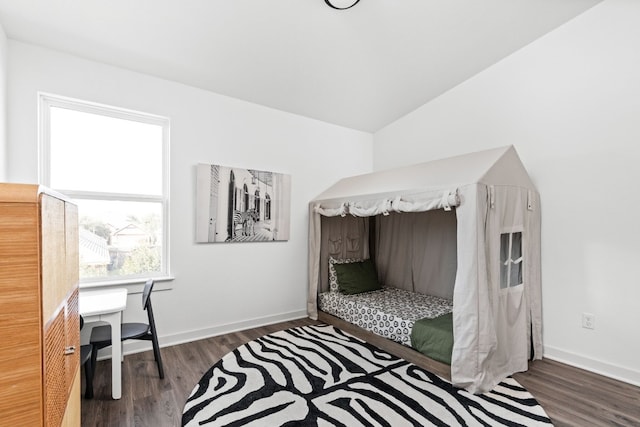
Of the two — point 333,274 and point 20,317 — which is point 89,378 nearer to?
point 20,317

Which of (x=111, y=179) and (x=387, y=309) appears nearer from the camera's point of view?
(x=111, y=179)

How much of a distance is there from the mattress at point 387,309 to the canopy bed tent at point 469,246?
0.22 m

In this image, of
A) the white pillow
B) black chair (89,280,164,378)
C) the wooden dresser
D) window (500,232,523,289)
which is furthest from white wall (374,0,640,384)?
the wooden dresser

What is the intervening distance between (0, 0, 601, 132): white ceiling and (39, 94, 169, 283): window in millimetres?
541

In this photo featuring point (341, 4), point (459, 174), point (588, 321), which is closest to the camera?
point (341, 4)

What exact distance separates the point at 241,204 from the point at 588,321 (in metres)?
3.61

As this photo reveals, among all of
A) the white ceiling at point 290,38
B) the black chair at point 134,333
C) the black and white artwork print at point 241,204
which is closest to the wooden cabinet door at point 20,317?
the black chair at point 134,333

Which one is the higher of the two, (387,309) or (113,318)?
(113,318)

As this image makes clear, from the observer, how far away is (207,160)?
347 centimetres

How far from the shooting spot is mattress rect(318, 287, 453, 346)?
9.98ft

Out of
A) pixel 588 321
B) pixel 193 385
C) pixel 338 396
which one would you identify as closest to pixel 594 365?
pixel 588 321

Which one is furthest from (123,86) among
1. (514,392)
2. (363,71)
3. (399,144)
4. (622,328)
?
(622,328)

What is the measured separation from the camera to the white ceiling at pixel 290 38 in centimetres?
244

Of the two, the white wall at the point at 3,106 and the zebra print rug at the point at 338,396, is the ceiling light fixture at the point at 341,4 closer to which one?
the white wall at the point at 3,106
